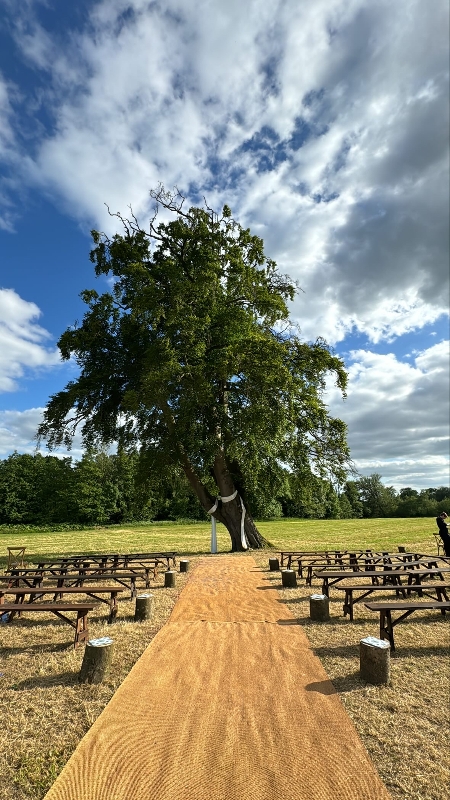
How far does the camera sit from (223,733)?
11.9ft

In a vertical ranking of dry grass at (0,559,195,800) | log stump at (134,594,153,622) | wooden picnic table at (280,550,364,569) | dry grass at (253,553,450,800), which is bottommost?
dry grass at (0,559,195,800)

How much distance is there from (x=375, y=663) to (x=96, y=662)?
10.2ft

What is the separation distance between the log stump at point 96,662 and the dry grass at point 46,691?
0.10 meters

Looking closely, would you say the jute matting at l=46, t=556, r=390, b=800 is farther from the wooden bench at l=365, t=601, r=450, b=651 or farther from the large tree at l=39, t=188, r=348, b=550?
the large tree at l=39, t=188, r=348, b=550

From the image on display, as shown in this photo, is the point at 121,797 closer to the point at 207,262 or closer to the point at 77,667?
the point at 77,667

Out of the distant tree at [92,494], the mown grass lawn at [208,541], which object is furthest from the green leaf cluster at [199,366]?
the distant tree at [92,494]

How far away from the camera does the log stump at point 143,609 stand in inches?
280

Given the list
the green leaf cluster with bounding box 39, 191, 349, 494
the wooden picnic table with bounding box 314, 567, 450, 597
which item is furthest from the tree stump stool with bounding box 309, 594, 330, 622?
the green leaf cluster with bounding box 39, 191, 349, 494

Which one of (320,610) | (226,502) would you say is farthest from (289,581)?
(226,502)

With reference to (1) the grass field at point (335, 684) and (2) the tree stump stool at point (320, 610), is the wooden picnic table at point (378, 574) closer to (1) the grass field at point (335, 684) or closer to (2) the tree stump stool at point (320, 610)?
(1) the grass field at point (335, 684)

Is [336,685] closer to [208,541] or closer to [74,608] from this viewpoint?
[74,608]

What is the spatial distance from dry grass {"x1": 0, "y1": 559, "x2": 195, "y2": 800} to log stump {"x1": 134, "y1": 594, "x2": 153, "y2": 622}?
5.3 inches

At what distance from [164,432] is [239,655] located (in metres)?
12.6

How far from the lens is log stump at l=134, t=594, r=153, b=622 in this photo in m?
7.10
